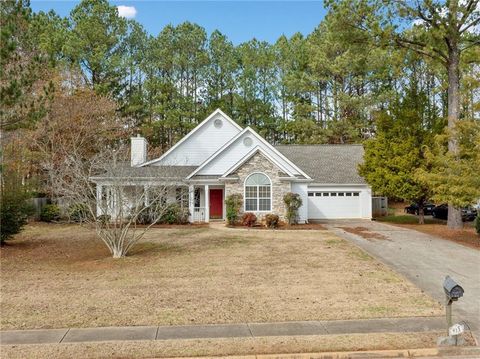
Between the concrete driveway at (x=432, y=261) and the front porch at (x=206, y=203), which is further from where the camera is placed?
the front porch at (x=206, y=203)

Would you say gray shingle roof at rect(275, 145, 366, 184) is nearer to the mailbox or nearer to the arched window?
the arched window

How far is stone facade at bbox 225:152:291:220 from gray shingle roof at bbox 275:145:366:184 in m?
4.40

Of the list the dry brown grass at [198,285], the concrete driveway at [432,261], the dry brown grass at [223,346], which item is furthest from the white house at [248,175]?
the dry brown grass at [223,346]

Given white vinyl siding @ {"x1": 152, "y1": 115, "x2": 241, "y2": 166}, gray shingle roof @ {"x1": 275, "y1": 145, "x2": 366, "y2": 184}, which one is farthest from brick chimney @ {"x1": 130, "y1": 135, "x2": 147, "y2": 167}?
gray shingle roof @ {"x1": 275, "y1": 145, "x2": 366, "y2": 184}

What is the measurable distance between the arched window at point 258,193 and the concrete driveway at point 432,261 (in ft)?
16.0

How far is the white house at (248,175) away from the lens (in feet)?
77.9

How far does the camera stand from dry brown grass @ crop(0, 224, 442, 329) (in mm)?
8461

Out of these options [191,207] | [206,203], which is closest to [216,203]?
[206,203]

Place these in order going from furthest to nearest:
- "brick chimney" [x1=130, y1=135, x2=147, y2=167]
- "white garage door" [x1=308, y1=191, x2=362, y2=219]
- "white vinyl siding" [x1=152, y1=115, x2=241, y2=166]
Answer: "brick chimney" [x1=130, y1=135, x2=147, y2=167] → "white vinyl siding" [x1=152, y1=115, x2=241, y2=166] → "white garage door" [x1=308, y1=191, x2=362, y2=219]

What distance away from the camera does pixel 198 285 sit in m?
10.7

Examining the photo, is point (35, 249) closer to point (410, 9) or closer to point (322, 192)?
point (322, 192)

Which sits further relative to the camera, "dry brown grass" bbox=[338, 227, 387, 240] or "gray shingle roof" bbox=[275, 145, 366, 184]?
"gray shingle roof" bbox=[275, 145, 366, 184]

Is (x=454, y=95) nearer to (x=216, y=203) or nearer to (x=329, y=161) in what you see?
(x=329, y=161)

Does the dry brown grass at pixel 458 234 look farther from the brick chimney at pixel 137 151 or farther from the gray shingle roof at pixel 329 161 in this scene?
the brick chimney at pixel 137 151
